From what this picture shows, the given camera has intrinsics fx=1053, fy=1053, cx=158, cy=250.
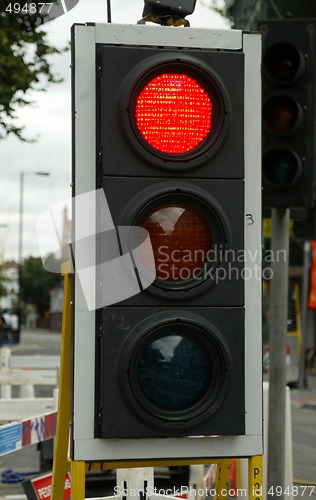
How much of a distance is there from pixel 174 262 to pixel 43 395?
1484cm

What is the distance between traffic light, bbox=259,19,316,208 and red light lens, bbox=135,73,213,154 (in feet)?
8.38

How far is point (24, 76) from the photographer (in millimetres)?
17938

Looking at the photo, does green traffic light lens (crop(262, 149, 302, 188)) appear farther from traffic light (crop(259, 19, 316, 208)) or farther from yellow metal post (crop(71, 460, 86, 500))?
yellow metal post (crop(71, 460, 86, 500))

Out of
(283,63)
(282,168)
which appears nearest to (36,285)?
(283,63)

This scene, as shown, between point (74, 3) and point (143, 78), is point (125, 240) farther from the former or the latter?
point (74, 3)

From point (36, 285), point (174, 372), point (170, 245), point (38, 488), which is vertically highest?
point (36, 285)

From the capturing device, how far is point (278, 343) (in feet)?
21.2

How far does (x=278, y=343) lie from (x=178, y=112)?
336cm

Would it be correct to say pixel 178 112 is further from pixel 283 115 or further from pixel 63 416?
pixel 283 115

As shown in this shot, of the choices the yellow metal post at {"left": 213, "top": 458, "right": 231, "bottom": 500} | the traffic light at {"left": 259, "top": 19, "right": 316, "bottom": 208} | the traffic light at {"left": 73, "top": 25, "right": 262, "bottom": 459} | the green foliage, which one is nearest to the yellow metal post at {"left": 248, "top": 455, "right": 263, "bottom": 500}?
the traffic light at {"left": 73, "top": 25, "right": 262, "bottom": 459}

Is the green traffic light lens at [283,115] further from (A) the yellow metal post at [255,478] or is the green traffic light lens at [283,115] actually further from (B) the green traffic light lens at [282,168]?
(A) the yellow metal post at [255,478]

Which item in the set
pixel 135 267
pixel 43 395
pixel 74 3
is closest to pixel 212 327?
pixel 135 267

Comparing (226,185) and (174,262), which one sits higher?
(226,185)

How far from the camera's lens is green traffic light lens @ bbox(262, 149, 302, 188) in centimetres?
584
